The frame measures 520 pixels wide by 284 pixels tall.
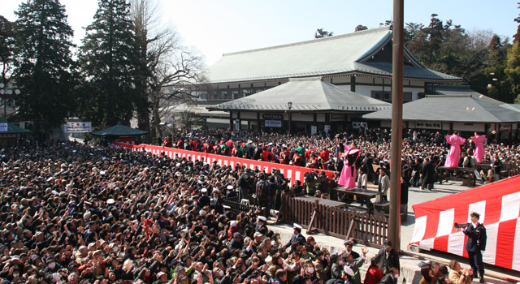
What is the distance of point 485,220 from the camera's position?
8.20 meters

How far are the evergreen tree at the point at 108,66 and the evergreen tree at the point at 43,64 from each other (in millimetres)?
1656

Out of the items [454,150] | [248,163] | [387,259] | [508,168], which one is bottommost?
[387,259]

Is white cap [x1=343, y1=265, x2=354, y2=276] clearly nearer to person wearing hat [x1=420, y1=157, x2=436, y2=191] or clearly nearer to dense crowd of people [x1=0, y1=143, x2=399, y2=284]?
dense crowd of people [x1=0, y1=143, x2=399, y2=284]

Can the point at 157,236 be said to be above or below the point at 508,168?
below

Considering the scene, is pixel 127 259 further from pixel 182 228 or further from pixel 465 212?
pixel 465 212

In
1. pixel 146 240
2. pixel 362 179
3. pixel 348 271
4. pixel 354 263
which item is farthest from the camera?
pixel 362 179

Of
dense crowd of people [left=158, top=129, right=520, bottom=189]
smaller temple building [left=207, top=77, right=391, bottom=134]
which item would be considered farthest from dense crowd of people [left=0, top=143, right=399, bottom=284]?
smaller temple building [left=207, top=77, right=391, bottom=134]

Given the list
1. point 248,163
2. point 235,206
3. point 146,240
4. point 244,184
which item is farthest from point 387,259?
point 248,163

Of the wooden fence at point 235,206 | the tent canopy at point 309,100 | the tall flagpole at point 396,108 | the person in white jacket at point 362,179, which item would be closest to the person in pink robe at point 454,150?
the person in white jacket at point 362,179

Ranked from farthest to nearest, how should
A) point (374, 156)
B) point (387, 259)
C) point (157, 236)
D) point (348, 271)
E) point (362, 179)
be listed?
point (374, 156) → point (362, 179) → point (157, 236) → point (387, 259) → point (348, 271)

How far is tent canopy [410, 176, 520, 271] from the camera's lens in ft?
25.5

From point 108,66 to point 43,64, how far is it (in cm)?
509

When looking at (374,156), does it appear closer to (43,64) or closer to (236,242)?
(236,242)

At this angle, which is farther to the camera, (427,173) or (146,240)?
(427,173)
